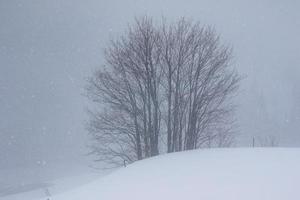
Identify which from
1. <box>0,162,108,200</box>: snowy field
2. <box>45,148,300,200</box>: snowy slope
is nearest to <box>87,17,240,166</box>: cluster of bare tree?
<box>0,162,108,200</box>: snowy field

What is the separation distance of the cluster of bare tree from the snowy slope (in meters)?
7.42

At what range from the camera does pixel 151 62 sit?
14859 millimetres

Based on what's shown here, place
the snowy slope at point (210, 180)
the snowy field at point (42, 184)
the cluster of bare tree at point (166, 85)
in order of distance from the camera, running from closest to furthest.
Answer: the snowy slope at point (210, 180)
the cluster of bare tree at point (166, 85)
the snowy field at point (42, 184)

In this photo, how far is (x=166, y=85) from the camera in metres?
15.3

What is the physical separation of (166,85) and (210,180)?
10003 mm

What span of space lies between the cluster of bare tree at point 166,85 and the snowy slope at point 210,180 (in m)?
7.42

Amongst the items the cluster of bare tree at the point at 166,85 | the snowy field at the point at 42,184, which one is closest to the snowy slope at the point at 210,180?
the snowy field at the point at 42,184

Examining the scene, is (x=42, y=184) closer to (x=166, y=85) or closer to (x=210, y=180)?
(x=166, y=85)

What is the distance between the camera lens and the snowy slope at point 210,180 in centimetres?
471

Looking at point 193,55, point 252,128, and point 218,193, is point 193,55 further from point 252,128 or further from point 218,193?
point 252,128

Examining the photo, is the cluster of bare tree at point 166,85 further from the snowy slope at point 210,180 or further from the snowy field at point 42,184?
the snowy slope at point 210,180

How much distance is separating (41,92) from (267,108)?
3944 inches

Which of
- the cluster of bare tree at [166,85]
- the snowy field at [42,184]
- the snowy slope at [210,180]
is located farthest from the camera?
the snowy field at [42,184]

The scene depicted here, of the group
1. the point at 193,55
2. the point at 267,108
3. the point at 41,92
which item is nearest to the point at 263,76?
the point at 267,108
